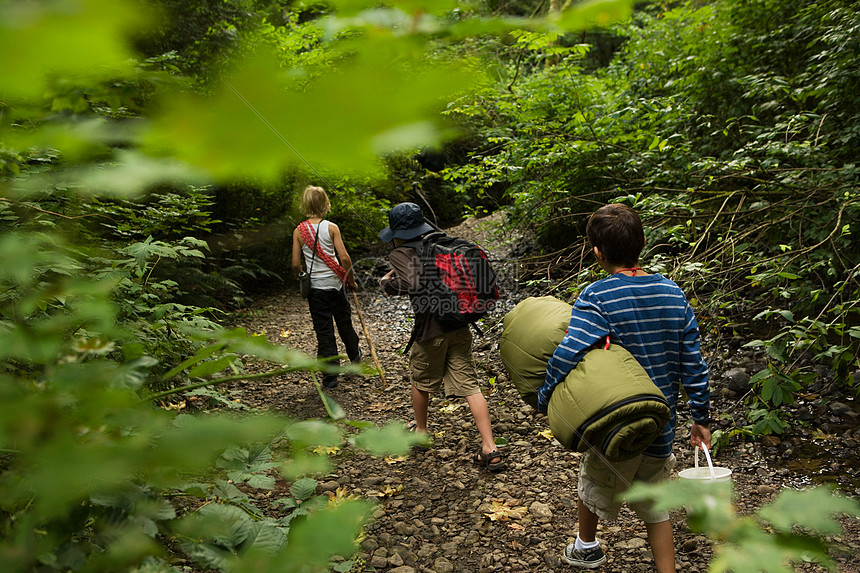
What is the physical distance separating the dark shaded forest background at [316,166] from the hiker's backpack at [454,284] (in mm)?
965

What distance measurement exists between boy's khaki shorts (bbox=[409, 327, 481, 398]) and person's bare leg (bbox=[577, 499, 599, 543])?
1194mm

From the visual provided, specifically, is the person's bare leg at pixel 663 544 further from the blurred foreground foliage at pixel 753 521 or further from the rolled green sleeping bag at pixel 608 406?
the blurred foreground foliage at pixel 753 521

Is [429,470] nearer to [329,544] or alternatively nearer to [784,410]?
[784,410]

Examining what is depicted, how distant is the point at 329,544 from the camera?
0.65m

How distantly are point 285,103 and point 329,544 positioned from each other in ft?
1.80

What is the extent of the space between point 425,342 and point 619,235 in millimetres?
1734

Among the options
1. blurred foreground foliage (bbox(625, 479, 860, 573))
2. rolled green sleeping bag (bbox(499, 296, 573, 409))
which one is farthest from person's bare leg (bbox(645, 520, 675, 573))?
blurred foreground foliage (bbox(625, 479, 860, 573))

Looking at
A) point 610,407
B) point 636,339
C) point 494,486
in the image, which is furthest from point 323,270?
point 610,407

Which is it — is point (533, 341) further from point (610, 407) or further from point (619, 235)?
point (619, 235)

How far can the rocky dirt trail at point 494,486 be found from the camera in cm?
272

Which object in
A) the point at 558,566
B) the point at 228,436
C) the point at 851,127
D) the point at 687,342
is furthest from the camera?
the point at 851,127

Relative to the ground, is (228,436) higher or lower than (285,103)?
lower

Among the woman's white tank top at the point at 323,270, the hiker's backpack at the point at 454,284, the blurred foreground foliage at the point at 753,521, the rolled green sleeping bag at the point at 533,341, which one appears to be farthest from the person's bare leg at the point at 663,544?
the woman's white tank top at the point at 323,270

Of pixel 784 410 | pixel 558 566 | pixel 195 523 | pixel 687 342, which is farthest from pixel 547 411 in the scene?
pixel 784 410
